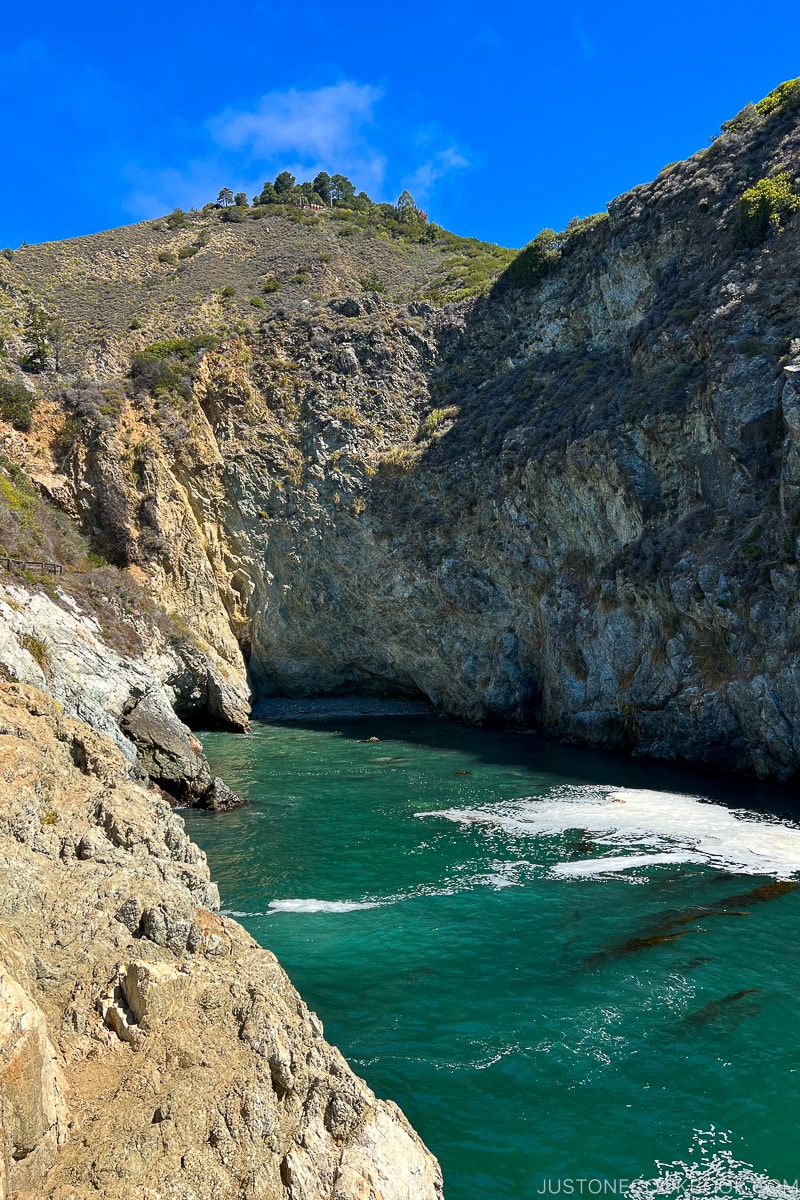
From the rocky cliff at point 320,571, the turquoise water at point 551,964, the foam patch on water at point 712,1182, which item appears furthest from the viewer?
the turquoise water at point 551,964

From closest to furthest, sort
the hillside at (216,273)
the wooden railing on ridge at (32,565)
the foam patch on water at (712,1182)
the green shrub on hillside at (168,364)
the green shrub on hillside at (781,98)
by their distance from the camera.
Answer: the foam patch on water at (712,1182), the wooden railing on ridge at (32,565), the green shrub on hillside at (781,98), the green shrub on hillside at (168,364), the hillside at (216,273)

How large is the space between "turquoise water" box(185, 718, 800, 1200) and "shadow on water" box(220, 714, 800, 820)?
1.36ft

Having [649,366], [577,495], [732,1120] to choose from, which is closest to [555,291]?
[649,366]

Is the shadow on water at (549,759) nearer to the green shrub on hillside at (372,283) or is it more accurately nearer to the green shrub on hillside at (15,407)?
the green shrub on hillside at (15,407)

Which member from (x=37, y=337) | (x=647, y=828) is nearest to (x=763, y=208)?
(x=647, y=828)

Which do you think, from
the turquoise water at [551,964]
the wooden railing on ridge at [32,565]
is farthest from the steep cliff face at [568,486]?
the wooden railing on ridge at [32,565]

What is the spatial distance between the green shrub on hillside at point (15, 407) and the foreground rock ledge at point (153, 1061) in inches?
1396

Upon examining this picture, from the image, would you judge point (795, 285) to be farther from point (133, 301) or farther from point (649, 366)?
point (133, 301)

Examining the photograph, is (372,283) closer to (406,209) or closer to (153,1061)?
(406,209)

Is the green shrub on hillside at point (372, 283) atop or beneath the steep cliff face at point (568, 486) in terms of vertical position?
atop

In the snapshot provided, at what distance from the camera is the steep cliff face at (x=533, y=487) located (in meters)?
28.5

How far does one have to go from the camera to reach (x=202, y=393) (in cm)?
4538

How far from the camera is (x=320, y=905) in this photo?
1590 cm

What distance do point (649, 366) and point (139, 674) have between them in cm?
2612
